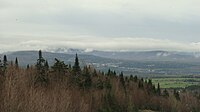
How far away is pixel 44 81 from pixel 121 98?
27.3m

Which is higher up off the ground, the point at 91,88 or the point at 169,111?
the point at 91,88

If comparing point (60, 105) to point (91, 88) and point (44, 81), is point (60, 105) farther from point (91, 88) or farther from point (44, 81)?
point (91, 88)

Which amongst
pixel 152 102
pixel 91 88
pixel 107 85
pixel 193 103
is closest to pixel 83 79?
pixel 91 88

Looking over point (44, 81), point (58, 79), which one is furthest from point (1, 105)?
point (58, 79)

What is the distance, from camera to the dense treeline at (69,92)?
29202 millimetres

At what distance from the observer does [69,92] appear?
2506 inches

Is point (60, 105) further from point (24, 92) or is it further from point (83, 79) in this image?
point (83, 79)

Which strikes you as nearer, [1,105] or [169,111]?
[1,105]

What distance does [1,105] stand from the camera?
26.5 metres

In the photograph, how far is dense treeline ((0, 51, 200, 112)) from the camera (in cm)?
2920

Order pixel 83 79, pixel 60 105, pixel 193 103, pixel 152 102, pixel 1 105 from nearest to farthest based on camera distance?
pixel 1 105, pixel 60 105, pixel 83 79, pixel 152 102, pixel 193 103

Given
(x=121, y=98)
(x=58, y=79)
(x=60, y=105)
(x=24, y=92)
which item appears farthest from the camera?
(x=121, y=98)

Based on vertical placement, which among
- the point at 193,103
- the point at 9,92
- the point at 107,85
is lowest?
the point at 193,103

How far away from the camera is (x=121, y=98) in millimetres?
92312
